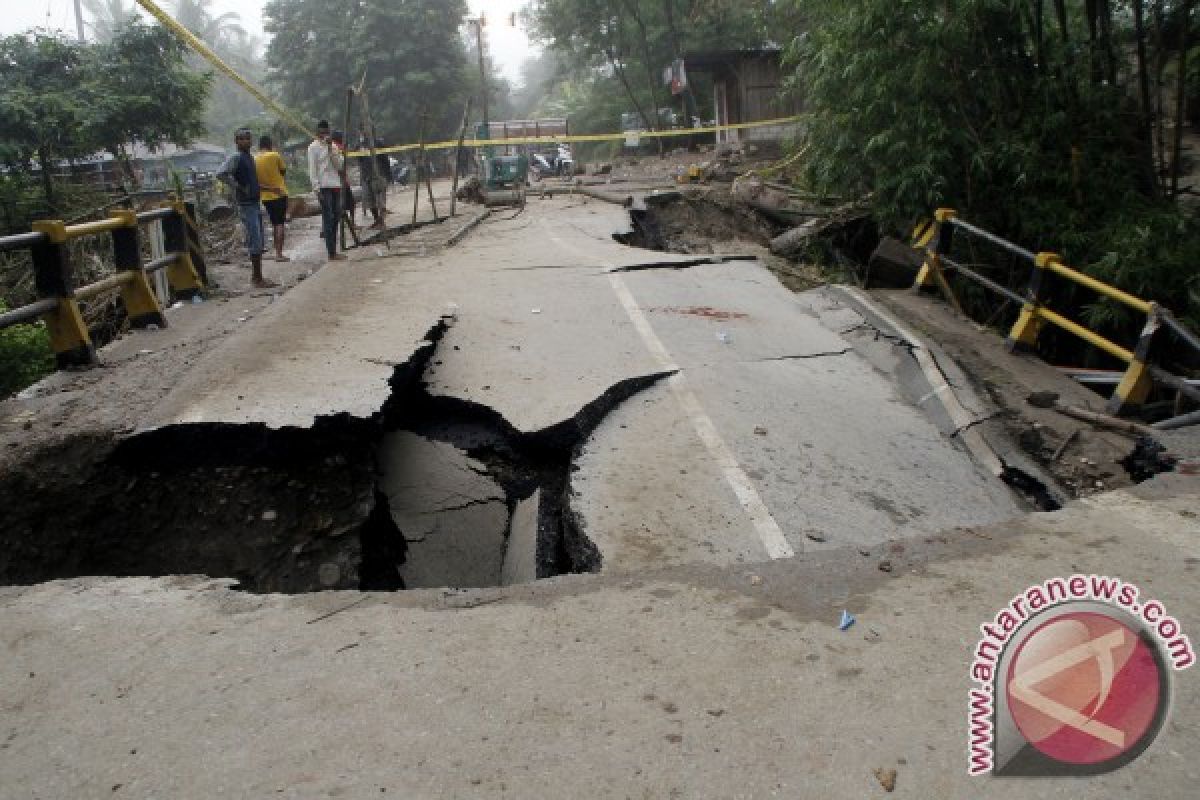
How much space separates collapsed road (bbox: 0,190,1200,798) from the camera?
2047 millimetres

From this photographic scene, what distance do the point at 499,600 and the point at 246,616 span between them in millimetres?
832

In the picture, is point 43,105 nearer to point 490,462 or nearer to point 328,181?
point 328,181

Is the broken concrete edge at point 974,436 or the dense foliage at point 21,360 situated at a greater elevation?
the dense foliage at point 21,360

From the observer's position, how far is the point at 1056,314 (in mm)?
7410

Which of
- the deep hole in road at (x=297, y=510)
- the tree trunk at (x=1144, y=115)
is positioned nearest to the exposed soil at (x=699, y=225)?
the tree trunk at (x=1144, y=115)

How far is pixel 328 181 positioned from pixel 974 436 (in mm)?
8627

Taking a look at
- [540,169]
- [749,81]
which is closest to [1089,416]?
[749,81]

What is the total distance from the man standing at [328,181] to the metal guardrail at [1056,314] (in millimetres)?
7183

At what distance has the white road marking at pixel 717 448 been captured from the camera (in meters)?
3.70

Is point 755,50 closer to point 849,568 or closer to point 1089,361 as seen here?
point 1089,361

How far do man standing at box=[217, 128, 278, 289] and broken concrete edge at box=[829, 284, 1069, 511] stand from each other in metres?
6.76

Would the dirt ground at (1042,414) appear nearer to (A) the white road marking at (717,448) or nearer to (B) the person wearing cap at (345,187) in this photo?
(A) the white road marking at (717,448)

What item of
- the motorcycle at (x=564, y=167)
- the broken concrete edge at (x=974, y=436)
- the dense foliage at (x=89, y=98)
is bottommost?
the broken concrete edge at (x=974, y=436)

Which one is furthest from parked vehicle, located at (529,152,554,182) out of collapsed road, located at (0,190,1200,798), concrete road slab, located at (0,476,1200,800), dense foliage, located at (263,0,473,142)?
concrete road slab, located at (0,476,1200,800)
